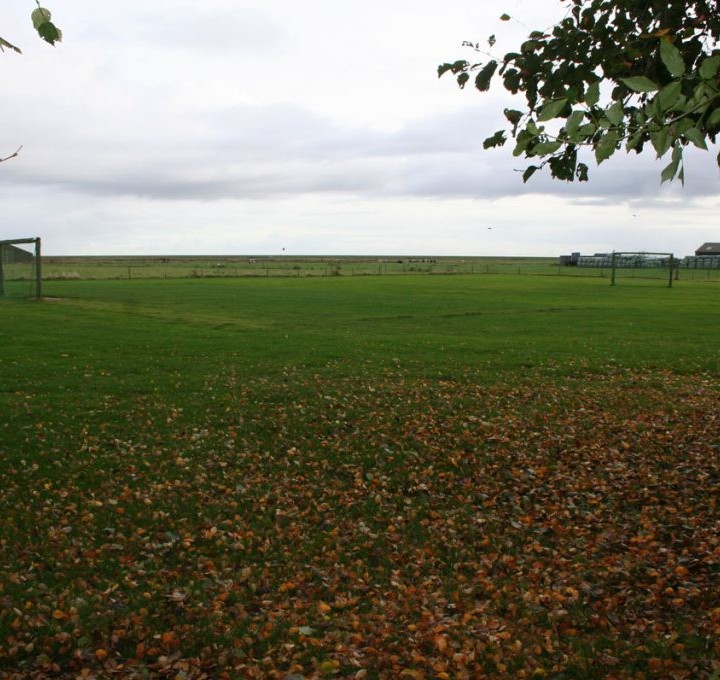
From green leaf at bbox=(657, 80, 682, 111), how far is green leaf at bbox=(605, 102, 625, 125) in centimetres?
16

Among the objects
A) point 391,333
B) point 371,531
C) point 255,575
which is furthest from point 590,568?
point 391,333

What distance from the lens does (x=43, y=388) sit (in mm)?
15133

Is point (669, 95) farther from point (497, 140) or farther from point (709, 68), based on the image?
point (497, 140)

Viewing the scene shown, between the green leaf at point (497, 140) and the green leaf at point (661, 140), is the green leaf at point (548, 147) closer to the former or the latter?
the green leaf at point (661, 140)

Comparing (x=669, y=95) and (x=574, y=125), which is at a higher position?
(x=669, y=95)

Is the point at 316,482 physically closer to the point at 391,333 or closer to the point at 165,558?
the point at 165,558

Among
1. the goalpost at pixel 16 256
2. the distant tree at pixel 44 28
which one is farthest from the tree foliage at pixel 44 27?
the goalpost at pixel 16 256

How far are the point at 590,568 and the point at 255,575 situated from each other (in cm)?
340

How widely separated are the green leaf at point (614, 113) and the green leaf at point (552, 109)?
0.65 ft

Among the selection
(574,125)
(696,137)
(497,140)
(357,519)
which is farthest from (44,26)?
(357,519)

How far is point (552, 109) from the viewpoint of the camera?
10.5ft

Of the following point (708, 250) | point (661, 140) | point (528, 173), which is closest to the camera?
point (661, 140)

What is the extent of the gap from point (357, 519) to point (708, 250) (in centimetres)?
15805

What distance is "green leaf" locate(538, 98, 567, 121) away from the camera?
3.14 meters
